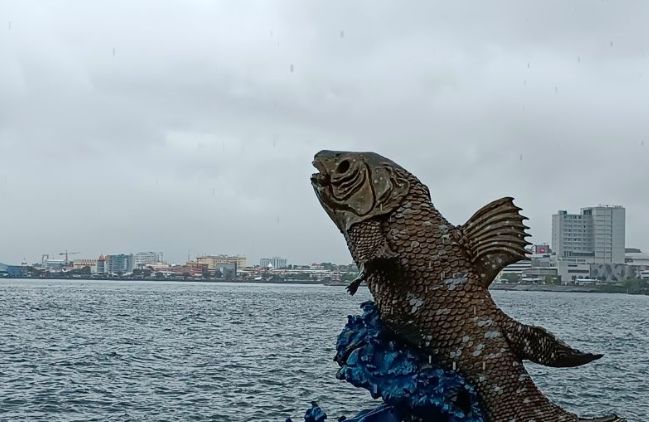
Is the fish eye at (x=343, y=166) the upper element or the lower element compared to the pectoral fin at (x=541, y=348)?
upper

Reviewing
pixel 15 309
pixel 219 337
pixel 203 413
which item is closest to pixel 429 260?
pixel 203 413

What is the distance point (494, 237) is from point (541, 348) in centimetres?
97

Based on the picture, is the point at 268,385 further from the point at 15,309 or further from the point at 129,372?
the point at 15,309

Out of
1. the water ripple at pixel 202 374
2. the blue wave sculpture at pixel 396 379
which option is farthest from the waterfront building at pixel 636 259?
the blue wave sculpture at pixel 396 379

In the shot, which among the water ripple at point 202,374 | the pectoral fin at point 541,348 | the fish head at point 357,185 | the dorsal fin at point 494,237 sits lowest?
the water ripple at point 202,374

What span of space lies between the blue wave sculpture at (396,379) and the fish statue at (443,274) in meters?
0.12

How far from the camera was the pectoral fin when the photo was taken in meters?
6.55

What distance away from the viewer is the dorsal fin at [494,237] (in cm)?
699

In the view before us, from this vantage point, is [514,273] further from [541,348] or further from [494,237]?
[541,348]

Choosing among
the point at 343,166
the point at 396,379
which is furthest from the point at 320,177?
the point at 396,379

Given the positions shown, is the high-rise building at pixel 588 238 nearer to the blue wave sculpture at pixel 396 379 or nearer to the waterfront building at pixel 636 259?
the waterfront building at pixel 636 259

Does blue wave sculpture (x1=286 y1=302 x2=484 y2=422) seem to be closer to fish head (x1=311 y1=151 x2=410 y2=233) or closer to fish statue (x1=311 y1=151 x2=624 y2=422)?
fish statue (x1=311 y1=151 x2=624 y2=422)

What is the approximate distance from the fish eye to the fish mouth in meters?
0.11

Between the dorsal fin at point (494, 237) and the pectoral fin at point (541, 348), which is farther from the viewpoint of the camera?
the dorsal fin at point (494, 237)
